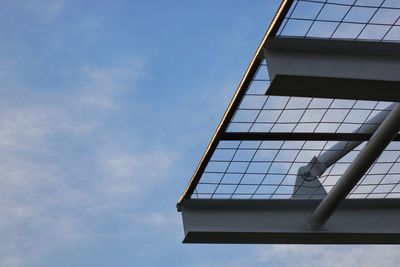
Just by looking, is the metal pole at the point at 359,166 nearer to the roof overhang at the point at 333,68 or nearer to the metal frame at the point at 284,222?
the metal frame at the point at 284,222

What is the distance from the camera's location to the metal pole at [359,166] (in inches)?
655

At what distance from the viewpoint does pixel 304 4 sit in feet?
44.9

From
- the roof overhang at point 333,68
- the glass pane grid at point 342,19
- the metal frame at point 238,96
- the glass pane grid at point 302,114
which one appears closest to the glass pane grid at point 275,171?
the metal frame at point 238,96

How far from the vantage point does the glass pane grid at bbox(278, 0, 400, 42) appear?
13.8m

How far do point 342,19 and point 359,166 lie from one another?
4.67 meters

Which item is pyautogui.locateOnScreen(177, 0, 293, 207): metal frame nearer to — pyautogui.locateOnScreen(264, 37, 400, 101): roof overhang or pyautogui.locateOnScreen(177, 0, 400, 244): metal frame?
pyautogui.locateOnScreen(177, 0, 400, 244): metal frame

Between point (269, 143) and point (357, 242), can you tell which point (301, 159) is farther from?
point (357, 242)

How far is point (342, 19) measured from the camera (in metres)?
14.4

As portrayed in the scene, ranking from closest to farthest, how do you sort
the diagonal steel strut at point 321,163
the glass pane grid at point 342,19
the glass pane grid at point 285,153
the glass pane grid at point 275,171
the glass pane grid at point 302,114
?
the glass pane grid at point 342,19, the glass pane grid at point 302,114, the glass pane grid at point 285,153, the diagonal steel strut at point 321,163, the glass pane grid at point 275,171

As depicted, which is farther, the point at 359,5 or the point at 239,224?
the point at 239,224

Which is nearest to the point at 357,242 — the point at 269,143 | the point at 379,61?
the point at 269,143

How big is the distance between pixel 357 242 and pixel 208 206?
16.1ft

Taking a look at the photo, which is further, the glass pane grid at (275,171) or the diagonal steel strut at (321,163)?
the glass pane grid at (275,171)

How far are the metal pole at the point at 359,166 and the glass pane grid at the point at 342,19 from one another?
7.96 feet
